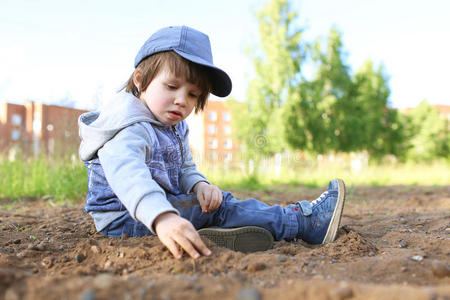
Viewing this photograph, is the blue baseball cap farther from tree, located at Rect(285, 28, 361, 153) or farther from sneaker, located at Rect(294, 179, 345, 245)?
tree, located at Rect(285, 28, 361, 153)

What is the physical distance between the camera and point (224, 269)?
134 centimetres

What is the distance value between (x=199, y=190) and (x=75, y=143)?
3105 mm

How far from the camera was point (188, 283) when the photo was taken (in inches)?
43.0

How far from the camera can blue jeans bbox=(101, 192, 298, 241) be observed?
6.50 ft

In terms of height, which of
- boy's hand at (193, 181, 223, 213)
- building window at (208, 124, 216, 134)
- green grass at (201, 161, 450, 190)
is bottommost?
green grass at (201, 161, 450, 190)

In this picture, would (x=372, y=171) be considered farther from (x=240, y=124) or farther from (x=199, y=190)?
(x=199, y=190)

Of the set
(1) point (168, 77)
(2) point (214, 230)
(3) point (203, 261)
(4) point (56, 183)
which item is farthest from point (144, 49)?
(4) point (56, 183)

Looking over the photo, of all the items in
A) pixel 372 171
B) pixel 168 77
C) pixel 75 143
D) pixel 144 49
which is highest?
pixel 144 49

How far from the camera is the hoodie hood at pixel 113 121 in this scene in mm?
1805

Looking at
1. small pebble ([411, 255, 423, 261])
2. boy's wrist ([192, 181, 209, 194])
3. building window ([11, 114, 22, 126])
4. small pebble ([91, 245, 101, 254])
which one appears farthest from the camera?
building window ([11, 114, 22, 126])

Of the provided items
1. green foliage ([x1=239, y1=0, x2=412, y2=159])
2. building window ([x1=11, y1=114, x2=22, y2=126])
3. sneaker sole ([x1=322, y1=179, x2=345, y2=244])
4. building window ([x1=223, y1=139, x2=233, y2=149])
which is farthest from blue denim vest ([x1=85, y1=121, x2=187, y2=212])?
building window ([x1=11, y1=114, x2=22, y2=126])

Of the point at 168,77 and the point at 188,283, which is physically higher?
the point at 168,77

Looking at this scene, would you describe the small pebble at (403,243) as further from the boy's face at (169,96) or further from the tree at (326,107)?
the tree at (326,107)

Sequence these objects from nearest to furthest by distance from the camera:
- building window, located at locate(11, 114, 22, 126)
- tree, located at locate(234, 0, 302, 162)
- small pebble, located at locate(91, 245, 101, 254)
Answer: small pebble, located at locate(91, 245, 101, 254), tree, located at locate(234, 0, 302, 162), building window, located at locate(11, 114, 22, 126)
